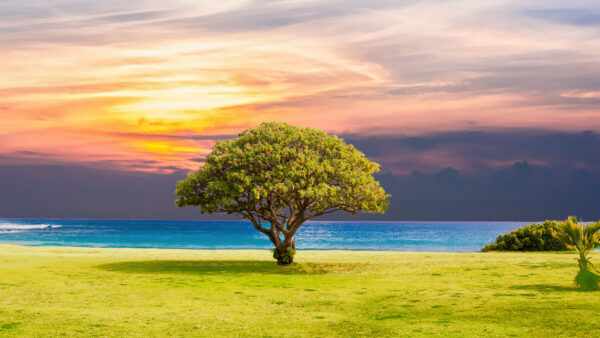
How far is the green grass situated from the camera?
61.0 feet

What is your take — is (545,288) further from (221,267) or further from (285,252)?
(221,267)

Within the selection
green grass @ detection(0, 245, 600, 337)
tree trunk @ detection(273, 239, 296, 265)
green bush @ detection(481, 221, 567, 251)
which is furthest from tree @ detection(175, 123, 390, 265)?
green bush @ detection(481, 221, 567, 251)

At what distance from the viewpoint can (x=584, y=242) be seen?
25516 mm

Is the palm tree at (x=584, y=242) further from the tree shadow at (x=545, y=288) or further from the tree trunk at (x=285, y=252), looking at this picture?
the tree trunk at (x=285, y=252)

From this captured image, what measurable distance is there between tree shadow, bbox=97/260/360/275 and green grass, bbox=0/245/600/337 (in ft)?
0.47

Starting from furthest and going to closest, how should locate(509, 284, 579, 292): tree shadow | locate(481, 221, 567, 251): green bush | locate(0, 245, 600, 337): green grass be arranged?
locate(481, 221, 567, 251): green bush, locate(509, 284, 579, 292): tree shadow, locate(0, 245, 600, 337): green grass

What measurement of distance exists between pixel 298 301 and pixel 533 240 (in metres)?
44.7

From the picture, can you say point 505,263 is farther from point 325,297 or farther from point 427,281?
point 325,297

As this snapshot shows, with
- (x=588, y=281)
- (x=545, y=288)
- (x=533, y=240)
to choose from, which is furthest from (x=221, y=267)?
(x=533, y=240)

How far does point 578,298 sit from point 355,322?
10.1 meters

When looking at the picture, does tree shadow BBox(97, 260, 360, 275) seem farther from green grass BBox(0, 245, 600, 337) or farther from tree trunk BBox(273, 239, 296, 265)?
tree trunk BBox(273, 239, 296, 265)

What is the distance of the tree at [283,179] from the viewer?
3719 cm

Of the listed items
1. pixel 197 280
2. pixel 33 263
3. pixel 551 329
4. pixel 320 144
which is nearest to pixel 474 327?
pixel 551 329

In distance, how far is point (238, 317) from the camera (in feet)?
67.9
